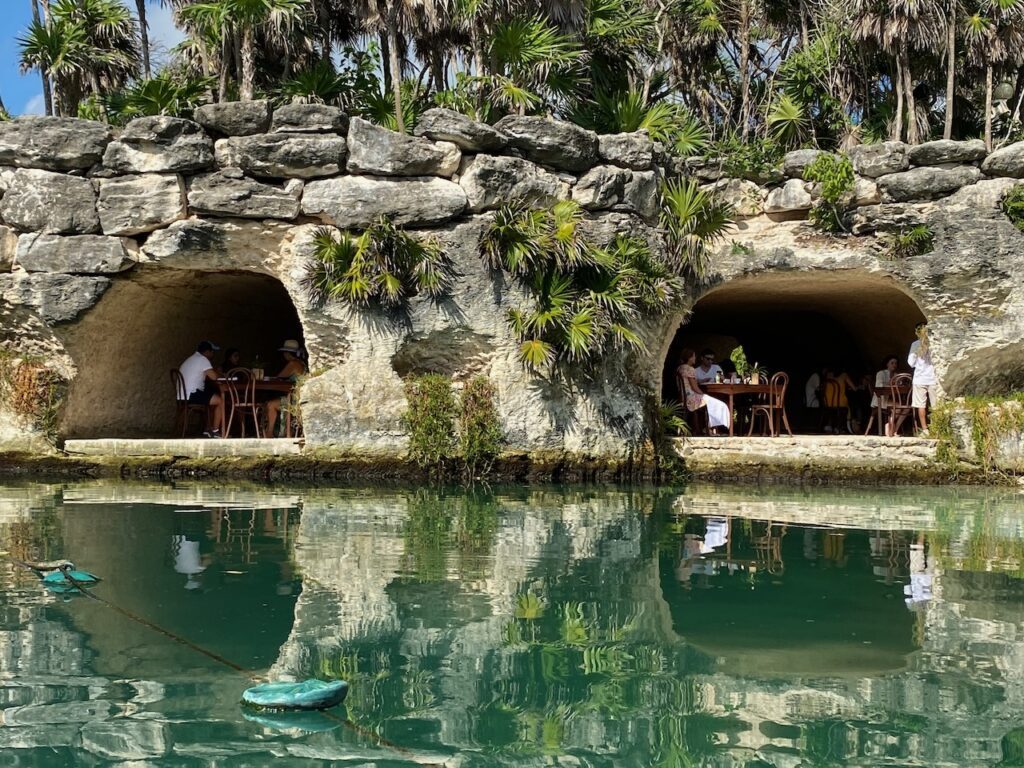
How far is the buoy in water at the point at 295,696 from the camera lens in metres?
3.77

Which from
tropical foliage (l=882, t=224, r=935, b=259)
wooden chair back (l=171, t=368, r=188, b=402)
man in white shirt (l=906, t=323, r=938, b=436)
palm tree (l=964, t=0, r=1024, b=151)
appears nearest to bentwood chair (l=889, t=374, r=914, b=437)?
man in white shirt (l=906, t=323, r=938, b=436)

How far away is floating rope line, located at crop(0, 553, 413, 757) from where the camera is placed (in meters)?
3.57

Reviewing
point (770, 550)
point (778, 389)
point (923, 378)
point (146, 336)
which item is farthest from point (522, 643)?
point (146, 336)

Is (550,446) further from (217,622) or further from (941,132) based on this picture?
(941,132)

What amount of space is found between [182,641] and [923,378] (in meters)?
11.8

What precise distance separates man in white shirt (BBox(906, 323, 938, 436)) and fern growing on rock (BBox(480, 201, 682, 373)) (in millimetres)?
3759

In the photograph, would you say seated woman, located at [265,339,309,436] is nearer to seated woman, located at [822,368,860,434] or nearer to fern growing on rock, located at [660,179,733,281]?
fern growing on rock, located at [660,179,733,281]

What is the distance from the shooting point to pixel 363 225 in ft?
42.2

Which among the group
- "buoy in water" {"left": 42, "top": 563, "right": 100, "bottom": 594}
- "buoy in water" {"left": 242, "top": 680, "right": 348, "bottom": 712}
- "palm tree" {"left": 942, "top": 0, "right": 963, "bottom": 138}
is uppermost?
"palm tree" {"left": 942, "top": 0, "right": 963, "bottom": 138}

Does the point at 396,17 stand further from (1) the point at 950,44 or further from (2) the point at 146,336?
(1) the point at 950,44

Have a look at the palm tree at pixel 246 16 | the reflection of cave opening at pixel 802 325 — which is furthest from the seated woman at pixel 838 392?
the palm tree at pixel 246 16

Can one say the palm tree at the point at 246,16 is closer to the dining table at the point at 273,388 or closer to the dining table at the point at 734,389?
the dining table at the point at 273,388

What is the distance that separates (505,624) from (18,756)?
2.27 m

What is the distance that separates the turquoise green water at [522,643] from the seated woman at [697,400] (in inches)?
231
